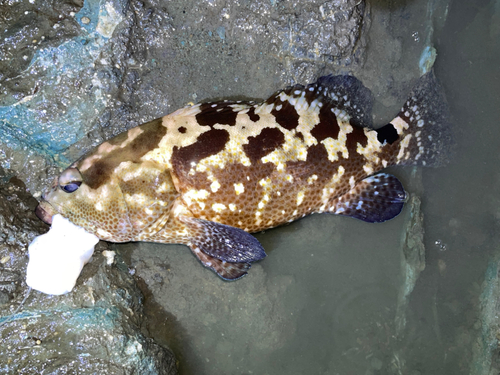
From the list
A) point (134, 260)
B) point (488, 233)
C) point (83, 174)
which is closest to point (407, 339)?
point (488, 233)

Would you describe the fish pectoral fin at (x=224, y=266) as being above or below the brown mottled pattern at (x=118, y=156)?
below

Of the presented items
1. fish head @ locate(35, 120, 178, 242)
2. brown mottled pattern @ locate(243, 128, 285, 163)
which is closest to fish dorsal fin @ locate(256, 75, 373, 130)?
brown mottled pattern @ locate(243, 128, 285, 163)

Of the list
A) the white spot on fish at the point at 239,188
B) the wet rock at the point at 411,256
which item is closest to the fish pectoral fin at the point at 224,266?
the white spot on fish at the point at 239,188

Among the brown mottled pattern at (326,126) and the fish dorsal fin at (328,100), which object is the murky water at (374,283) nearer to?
the fish dorsal fin at (328,100)

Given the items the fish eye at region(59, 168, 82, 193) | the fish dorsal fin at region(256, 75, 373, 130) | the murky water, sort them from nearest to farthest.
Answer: the fish eye at region(59, 168, 82, 193), the fish dorsal fin at region(256, 75, 373, 130), the murky water

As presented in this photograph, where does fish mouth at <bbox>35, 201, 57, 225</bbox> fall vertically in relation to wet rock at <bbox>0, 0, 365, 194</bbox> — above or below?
below

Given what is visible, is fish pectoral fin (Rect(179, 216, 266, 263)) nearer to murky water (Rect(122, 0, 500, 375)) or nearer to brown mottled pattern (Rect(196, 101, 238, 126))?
murky water (Rect(122, 0, 500, 375))

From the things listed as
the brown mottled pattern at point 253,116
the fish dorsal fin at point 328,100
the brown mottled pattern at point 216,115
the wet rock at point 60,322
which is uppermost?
the fish dorsal fin at point 328,100
